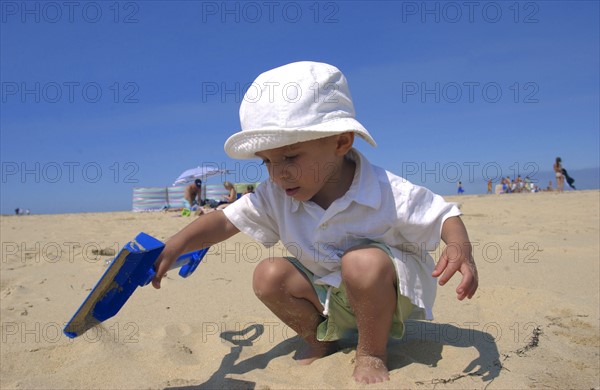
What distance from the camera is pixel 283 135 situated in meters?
1.60

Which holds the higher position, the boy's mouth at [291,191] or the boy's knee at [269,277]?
the boy's mouth at [291,191]

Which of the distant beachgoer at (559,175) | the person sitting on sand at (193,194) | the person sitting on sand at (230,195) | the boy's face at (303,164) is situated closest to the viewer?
the boy's face at (303,164)

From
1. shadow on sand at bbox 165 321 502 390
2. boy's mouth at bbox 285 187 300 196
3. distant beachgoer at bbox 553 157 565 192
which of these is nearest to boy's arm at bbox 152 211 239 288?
boy's mouth at bbox 285 187 300 196

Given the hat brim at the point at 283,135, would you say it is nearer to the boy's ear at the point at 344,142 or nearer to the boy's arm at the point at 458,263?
the boy's ear at the point at 344,142

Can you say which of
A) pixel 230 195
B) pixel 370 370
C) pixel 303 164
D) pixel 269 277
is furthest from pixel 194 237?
pixel 230 195

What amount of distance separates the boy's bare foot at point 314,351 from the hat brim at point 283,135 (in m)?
0.75

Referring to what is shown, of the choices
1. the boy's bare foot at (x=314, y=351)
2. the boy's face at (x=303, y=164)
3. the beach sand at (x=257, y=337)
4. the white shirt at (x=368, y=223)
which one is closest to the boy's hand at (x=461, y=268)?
the white shirt at (x=368, y=223)

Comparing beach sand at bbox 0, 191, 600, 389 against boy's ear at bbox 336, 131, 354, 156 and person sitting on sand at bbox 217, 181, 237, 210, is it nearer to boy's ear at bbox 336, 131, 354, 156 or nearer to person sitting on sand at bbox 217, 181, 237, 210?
boy's ear at bbox 336, 131, 354, 156

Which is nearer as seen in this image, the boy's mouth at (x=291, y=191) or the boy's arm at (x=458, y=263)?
the boy's arm at (x=458, y=263)

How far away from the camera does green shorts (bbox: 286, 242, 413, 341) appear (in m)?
1.73

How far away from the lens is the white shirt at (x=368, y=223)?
1.69 metres

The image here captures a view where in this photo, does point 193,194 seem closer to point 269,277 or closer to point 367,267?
point 269,277

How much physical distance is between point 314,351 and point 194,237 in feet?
1.99

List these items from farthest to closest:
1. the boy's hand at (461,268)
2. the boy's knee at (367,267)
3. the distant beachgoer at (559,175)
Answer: the distant beachgoer at (559,175)
the boy's knee at (367,267)
the boy's hand at (461,268)
